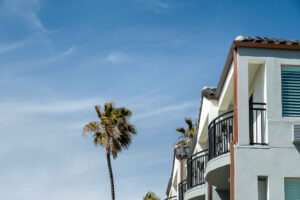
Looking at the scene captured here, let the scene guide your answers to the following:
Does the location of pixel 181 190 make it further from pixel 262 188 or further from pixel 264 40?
pixel 264 40

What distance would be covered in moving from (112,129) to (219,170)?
22.1 metres

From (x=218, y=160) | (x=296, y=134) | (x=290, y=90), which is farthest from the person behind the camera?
(x=218, y=160)

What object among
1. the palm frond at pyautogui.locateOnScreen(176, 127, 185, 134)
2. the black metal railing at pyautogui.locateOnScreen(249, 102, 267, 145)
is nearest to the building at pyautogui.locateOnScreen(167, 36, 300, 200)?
the black metal railing at pyautogui.locateOnScreen(249, 102, 267, 145)

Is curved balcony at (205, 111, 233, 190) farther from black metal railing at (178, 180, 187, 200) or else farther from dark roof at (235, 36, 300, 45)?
black metal railing at (178, 180, 187, 200)

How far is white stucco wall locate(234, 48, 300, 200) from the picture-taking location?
51.5 ft

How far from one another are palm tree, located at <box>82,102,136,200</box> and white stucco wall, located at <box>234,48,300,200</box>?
75.3 ft

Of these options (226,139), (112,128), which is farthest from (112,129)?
(226,139)

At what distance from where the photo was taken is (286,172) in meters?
15.8

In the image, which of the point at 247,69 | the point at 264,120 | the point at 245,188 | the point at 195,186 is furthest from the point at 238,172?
the point at 195,186

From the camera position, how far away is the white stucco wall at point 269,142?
51.5 feet

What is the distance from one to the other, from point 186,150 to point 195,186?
11294 millimetres

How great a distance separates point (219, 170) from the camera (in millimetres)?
17750

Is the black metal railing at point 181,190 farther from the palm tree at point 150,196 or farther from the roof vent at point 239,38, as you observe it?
the palm tree at point 150,196

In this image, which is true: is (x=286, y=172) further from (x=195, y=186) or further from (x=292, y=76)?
(x=195, y=186)
